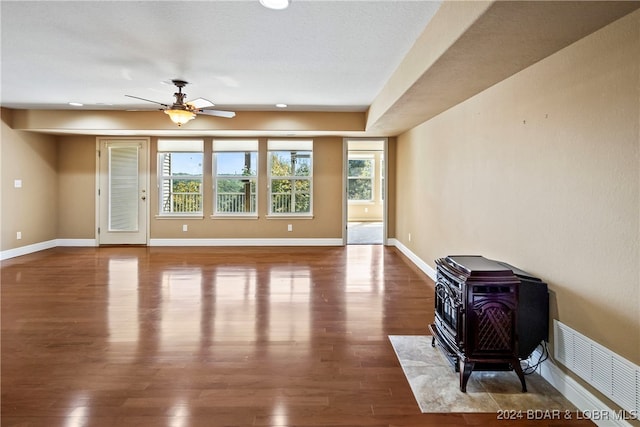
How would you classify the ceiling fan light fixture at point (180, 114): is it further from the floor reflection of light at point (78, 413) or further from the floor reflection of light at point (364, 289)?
the floor reflection of light at point (78, 413)

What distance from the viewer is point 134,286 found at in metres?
4.52

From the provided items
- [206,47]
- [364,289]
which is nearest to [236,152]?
[206,47]

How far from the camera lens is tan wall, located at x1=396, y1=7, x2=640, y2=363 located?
1787 millimetres

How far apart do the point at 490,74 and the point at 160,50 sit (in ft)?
9.78

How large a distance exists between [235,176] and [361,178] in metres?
5.62

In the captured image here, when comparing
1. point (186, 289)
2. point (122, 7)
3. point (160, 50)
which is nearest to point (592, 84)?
point (122, 7)

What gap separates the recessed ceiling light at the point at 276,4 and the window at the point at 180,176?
5.45m

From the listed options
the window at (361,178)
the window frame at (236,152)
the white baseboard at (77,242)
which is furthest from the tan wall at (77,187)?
the window at (361,178)

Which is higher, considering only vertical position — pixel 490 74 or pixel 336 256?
pixel 490 74

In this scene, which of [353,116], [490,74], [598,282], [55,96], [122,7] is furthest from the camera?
[353,116]

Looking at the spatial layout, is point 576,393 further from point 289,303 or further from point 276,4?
point 276,4

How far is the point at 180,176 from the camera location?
757 cm

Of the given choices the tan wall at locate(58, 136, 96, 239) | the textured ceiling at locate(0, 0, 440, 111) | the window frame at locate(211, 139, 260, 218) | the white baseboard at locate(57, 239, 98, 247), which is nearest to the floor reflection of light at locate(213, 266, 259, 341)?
the window frame at locate(211, 139, 260, 218)

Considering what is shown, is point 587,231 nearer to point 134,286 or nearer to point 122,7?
point 122,7
